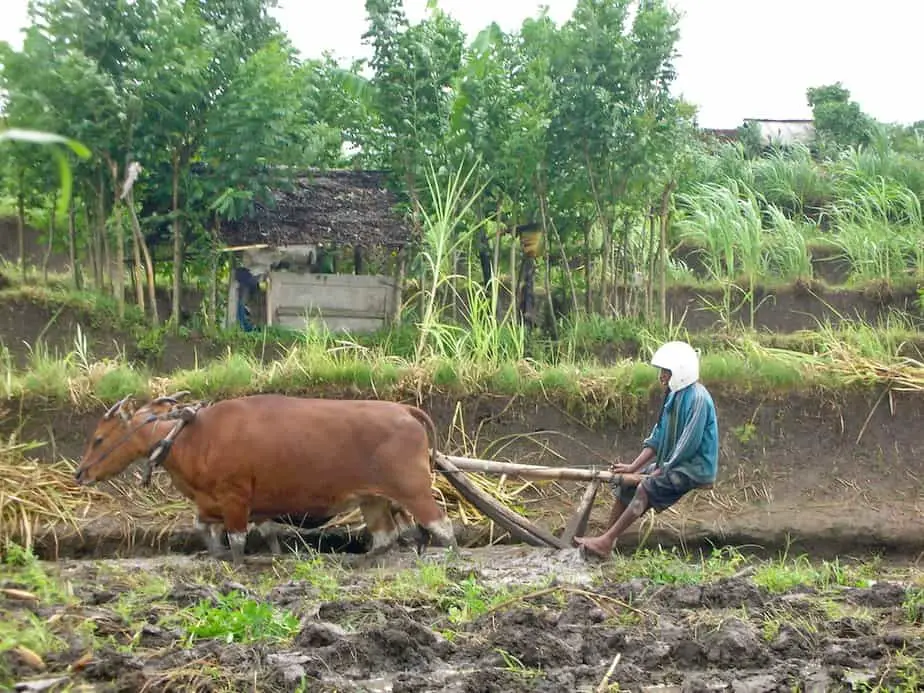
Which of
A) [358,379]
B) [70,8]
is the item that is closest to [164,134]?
[70,8]

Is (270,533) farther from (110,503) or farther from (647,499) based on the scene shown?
(647,499)

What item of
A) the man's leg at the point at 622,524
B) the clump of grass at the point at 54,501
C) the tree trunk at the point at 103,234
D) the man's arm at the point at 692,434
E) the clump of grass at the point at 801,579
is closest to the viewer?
the clump of grass at the point at 801,579

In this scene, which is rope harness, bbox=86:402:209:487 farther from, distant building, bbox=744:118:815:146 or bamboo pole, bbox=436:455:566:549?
distant building, bbox=744:118:815:146

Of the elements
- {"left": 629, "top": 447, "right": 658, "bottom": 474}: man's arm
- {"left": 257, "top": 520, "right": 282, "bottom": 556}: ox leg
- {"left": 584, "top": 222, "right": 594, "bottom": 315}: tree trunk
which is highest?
{"left": 584, "top": 222, "right": 594, "bottom": 315}: tree trunk

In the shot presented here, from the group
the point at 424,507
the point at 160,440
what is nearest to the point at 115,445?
the point at 160,440

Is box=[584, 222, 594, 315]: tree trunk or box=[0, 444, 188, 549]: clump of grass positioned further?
box=[584, 222, 594, 315]: tree trunk

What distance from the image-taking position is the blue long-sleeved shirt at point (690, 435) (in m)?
8.30


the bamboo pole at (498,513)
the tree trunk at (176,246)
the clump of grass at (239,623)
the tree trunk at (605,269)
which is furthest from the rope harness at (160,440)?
the tree trunk at (605,269)

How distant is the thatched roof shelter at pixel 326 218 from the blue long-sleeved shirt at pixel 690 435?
24.2 ft

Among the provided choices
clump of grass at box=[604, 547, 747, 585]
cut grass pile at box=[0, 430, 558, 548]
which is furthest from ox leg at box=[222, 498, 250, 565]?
clump of grass at box=[604, 547, 747, 585]

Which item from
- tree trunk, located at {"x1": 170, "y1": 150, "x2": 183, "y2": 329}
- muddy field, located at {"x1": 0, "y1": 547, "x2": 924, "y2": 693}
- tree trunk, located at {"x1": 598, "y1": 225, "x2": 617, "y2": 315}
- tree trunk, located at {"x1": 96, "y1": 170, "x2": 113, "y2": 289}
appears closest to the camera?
muddy field, located at {"x1": 0, "y1": 547, "x2": 924, "y2": 693}

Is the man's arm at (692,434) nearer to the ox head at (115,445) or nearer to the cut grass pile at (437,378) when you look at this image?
the cut grass pile at (437,378)

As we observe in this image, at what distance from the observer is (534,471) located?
8.88 meters

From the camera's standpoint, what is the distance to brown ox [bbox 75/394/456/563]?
344 inches
